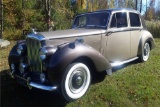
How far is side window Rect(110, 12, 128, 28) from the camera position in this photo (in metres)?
5.27

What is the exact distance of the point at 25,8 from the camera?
19219mm

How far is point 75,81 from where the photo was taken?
13.4 feet

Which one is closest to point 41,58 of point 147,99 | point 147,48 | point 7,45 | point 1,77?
point 1,77

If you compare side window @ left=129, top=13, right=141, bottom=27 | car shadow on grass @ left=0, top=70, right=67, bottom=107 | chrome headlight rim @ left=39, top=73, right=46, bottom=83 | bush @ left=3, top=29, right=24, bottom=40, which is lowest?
car shadow on grass @ left=0, top=70, right=67, bottom=107

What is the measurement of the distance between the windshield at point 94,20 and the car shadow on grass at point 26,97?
2111mm

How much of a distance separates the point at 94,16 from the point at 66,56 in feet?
6.92

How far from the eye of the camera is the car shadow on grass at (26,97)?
4137mm

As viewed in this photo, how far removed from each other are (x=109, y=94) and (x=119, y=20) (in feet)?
6.96

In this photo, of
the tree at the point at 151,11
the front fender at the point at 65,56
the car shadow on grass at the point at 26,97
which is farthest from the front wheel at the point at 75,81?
the tree at the point at 151,11

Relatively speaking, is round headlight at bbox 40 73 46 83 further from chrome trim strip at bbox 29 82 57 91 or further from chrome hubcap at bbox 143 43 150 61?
chrome hubcap at bbox 143 43 150 61

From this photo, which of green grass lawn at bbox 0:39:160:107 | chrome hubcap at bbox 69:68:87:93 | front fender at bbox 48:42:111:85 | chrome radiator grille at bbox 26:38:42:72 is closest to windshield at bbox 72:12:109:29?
front fender at bbox 48:42:111:85

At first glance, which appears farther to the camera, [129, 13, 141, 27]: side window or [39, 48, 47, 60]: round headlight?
[129, 13, 141, 27]: side window

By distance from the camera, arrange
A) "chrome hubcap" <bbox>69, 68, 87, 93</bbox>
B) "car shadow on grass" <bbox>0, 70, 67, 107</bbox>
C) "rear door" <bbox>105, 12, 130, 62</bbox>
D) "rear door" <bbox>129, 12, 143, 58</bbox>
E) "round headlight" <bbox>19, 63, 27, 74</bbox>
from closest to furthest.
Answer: "chrome hubcap" <bbox>69, 68, 87, 93</bbox> < "car shadow on grass" <bbox>0, 70, 67, 107</bbox> < "round headlight" <bbox>19, 63, 27, 74</bbox> < "rear door" <bbox>105, 12, 130, 62</bbox> < "rear door" <bbox>129, 12, 143, 58</bbox>

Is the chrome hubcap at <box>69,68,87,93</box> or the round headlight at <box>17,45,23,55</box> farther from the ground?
the round headlight at <box>17,45,23,55</box>
